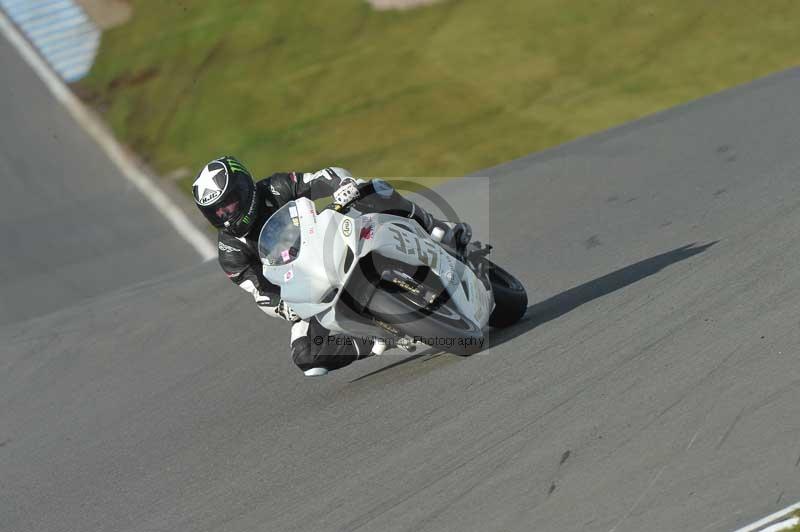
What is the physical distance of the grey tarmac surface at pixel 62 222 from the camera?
42.2 ft

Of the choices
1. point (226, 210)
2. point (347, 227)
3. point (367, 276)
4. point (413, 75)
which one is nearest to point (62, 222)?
point (413, 75)

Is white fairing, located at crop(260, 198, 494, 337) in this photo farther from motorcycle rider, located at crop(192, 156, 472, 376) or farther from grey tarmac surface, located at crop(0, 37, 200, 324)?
grey tarmac surface, located at crop(0, 37, 200, 324)

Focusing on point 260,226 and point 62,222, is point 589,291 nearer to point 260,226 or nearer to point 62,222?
point 260,226

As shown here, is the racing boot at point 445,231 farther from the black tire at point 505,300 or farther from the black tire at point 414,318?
the black tire at point 414,318

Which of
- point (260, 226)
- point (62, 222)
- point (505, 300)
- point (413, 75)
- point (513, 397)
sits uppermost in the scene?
point (260, 226)

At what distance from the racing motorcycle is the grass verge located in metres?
7.65

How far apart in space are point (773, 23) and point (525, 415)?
12245 millimetres

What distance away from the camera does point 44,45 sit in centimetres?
1986

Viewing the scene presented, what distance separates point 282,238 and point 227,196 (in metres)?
0.74

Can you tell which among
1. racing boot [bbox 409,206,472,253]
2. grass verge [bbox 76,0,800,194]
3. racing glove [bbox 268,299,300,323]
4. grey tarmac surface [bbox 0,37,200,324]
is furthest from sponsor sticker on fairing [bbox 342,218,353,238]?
grass verge [bbox 76,0,800,194]

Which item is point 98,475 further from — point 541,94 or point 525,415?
point 541,94

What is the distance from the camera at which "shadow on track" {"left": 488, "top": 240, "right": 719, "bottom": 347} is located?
6926 millimetres

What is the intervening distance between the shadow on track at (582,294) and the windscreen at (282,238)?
5.13 ft

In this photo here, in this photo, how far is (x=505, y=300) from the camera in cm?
677
